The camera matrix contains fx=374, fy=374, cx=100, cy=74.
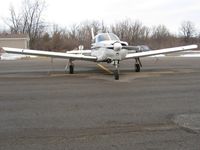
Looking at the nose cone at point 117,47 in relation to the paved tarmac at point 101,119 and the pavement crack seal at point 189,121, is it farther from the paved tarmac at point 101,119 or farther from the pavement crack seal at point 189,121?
the pavement crack seal at point 189,121

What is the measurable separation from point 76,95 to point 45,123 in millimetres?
4125

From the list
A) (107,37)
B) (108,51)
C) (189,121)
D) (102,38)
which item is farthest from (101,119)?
(102,38)

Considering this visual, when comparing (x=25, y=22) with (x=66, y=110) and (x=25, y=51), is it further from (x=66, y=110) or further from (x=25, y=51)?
(x=66, y=110)

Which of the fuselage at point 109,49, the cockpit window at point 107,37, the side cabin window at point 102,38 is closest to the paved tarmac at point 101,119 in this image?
the fuselage at point 109,49

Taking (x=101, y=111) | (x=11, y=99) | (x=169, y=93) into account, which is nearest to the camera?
(x=101, y=111)

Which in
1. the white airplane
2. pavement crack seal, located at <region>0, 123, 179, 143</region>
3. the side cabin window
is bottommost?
pavement crack seal, located at <region>0, 123, 179, 143</region>

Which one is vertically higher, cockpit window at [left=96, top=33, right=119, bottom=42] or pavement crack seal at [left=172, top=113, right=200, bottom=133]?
cockpit window at [left=96, top=33, right=119, bottom=42]

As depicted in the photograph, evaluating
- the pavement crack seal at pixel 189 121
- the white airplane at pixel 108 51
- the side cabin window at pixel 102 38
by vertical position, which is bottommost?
the pavement crack seal at pixel 189 121

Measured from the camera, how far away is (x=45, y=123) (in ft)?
24.9

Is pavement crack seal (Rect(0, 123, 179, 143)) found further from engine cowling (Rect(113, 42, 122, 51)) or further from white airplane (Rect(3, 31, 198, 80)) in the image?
engine cowling (Rect(113, 42, 122, 51))

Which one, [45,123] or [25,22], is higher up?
[25,22]

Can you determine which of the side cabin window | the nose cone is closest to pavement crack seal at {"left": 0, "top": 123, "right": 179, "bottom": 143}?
the nose cone

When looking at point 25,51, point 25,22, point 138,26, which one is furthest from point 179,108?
point 138,26

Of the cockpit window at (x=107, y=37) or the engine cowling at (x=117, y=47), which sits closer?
the engine cowling at (x=117, y=47)
